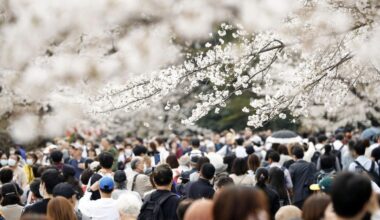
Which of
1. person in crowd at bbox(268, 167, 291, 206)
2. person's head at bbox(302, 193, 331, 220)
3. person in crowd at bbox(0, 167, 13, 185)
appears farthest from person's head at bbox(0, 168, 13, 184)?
person's head at bbox(302, 193, 331, 220)

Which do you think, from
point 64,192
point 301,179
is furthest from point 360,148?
point 64,192

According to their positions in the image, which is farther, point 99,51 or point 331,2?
point 99,51

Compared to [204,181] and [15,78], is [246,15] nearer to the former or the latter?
[15,78]

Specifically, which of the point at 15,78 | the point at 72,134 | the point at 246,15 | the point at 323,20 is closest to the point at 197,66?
the point at 323,20

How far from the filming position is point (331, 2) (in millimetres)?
9422

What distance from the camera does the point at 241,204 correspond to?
3938 millimetres

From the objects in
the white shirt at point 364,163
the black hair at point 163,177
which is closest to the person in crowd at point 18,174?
the white shirt at point 364,163

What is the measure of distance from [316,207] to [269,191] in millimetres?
3087

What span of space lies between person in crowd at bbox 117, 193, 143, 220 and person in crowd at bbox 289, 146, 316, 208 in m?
3.60

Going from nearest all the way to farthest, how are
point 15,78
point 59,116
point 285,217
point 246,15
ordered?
1. point 285,217
2. point 246,15
3. point 15,78
4. point 59,116

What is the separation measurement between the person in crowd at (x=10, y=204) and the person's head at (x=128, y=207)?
1521 millimetres

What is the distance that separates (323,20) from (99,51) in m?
15.3

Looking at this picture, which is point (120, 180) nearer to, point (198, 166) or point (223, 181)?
point (198, 166)

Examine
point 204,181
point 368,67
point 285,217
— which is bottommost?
point 285,217
